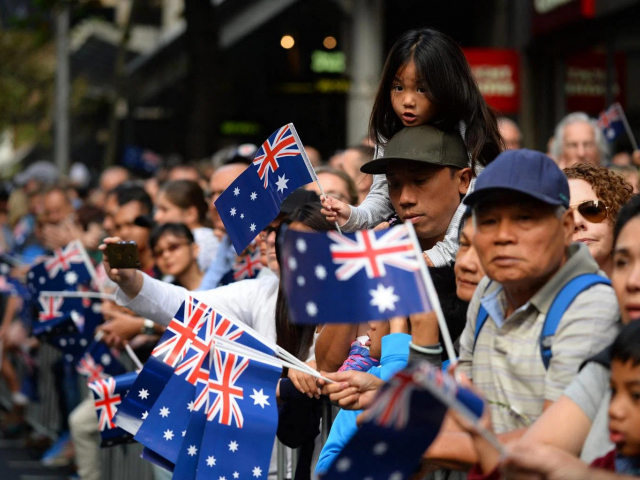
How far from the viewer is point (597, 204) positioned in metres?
4.67

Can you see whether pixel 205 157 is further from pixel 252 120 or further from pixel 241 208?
pixel 241 208

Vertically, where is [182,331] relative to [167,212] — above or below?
below

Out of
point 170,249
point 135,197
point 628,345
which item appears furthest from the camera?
point 135,197

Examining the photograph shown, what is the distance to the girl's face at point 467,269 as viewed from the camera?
4.12 metres

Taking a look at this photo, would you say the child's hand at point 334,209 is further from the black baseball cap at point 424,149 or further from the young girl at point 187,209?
the young girl at point 187,209

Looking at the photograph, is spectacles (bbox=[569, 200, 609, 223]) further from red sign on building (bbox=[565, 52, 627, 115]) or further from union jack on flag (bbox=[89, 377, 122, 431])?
red sign on building (bbox=[565, 52, 627, 115])

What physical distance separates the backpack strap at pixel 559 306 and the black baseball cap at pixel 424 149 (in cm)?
131

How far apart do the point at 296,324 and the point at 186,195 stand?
138 inches

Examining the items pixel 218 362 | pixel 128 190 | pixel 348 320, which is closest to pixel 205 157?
pixel 128 190

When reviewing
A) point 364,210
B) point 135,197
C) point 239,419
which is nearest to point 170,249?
point 135,197

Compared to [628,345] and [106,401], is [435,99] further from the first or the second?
[106,401]

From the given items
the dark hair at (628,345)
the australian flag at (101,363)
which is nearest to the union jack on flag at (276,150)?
the dark hair at (628,345)

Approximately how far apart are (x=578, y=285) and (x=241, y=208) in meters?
2.47

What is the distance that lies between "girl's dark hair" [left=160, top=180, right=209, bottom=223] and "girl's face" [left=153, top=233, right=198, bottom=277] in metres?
1.20
